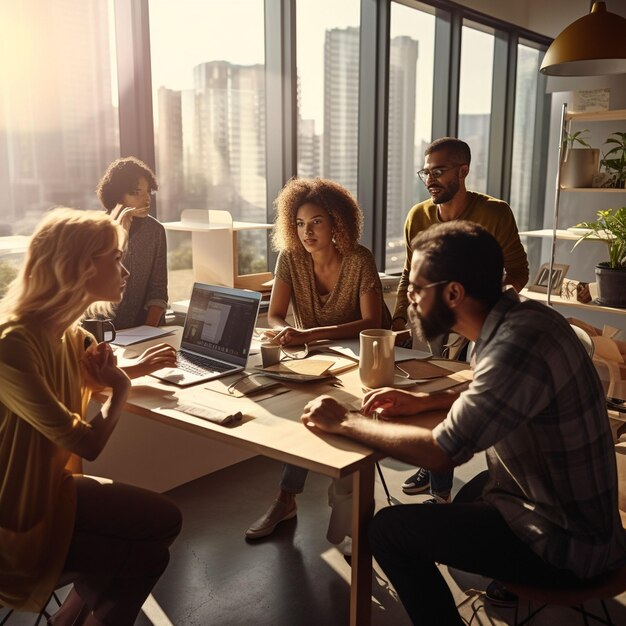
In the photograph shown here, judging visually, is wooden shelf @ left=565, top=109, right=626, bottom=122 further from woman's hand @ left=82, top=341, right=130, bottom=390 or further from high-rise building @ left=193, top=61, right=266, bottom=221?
woman's hand @ left=82, top=341, right=130, bottom=390

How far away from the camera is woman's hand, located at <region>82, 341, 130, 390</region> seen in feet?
5.98

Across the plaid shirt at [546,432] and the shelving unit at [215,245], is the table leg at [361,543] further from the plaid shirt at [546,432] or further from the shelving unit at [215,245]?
the shelving unit at [215,245]

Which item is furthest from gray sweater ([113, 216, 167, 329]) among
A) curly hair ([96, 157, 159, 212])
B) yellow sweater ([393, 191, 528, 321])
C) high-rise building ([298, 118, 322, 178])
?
high-rise building ([298, 118, 322, 178])

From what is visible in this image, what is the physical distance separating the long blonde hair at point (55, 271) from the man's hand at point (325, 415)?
2.10 feet

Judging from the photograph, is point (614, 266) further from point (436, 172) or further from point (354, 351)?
point (354, 351)

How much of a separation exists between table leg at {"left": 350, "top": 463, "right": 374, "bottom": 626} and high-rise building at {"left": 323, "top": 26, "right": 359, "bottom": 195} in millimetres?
3152

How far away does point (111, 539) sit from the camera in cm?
170

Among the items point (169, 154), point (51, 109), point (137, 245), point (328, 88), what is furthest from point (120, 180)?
point (328, 88)

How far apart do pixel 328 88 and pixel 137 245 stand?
209 centimetres

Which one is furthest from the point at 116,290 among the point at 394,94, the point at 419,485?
the point at 394,94

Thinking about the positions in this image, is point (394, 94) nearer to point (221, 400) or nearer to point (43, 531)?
point (221, 400)

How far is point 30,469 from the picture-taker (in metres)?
1.62

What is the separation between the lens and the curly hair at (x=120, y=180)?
297 cm

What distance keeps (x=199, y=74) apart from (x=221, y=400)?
2.40 m
